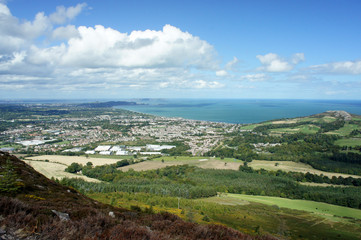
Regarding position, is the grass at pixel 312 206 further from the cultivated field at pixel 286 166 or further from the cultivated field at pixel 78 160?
the cultivated field at pixel 78 160

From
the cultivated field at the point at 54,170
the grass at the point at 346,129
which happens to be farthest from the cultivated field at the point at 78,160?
the grass at the point at 346,129

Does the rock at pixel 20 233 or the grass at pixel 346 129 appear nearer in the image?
the rock at pixel 20 233

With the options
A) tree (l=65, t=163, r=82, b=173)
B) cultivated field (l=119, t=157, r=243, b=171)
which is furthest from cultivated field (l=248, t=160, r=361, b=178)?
tree (l=65, t=163, r=82, b=173)

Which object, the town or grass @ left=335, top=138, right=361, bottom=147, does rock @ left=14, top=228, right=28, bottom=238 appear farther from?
grass @ left=335, top=138, right=361, bottom=147

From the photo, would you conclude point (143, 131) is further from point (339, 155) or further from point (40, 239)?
point (40, 239)

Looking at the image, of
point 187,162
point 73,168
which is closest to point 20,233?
point 73,168
